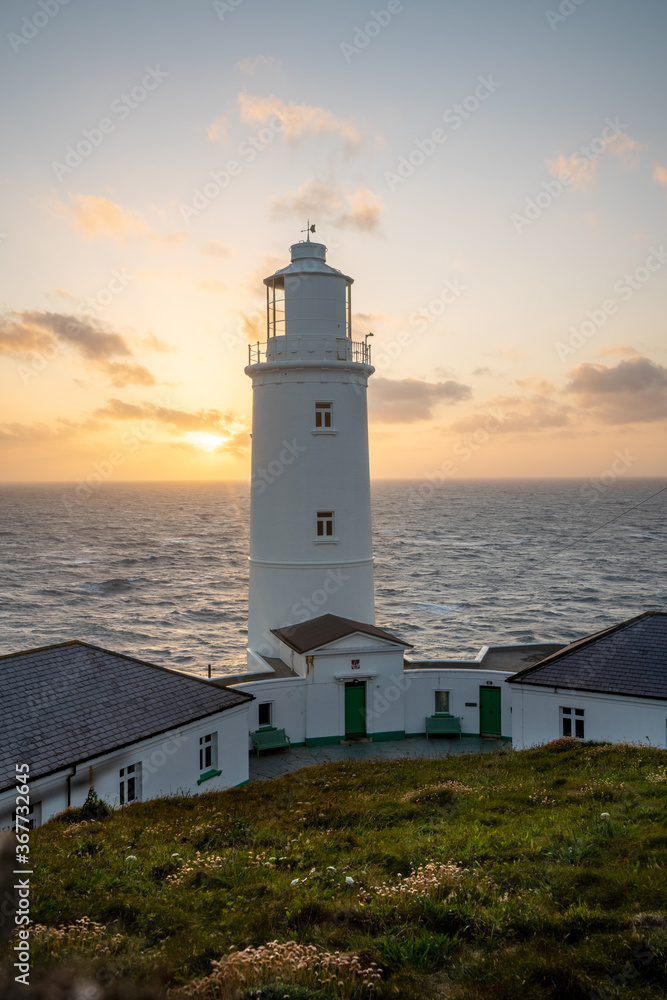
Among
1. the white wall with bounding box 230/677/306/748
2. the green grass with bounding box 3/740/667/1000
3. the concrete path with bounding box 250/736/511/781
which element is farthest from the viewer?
the white wall with bounding box 230/677/306/748

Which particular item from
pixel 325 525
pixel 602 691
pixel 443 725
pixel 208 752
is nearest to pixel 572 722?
pixel 602 691

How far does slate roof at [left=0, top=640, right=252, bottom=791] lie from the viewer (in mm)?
15422

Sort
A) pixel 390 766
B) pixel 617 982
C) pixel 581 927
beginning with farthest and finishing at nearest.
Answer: pixel 390 766 → pixel 581 927 → pixel 617 982

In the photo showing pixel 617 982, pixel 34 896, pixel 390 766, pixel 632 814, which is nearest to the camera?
pixel 617 982

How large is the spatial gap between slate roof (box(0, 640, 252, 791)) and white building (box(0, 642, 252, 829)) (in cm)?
2

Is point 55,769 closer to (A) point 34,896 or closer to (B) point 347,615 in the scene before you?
(A) point 34,896

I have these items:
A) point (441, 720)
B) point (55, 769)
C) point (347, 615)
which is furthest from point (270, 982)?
point (347, 615)

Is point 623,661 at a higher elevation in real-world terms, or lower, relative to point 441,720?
higher

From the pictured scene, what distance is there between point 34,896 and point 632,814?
855 centimetres

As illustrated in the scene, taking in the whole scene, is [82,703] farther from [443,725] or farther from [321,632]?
[443,725]

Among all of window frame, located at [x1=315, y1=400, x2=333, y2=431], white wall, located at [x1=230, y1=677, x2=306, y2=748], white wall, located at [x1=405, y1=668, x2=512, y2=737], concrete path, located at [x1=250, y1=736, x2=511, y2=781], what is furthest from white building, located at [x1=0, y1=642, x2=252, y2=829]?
window frame, located at [x1=315, y1=400, x2=333, y2=431]

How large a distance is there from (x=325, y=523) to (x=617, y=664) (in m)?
11.0

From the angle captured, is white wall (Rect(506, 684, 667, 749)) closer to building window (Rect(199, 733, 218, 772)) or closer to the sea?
building window (Rect(199, 733, 218, 772))

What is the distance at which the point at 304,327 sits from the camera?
26.9 m
